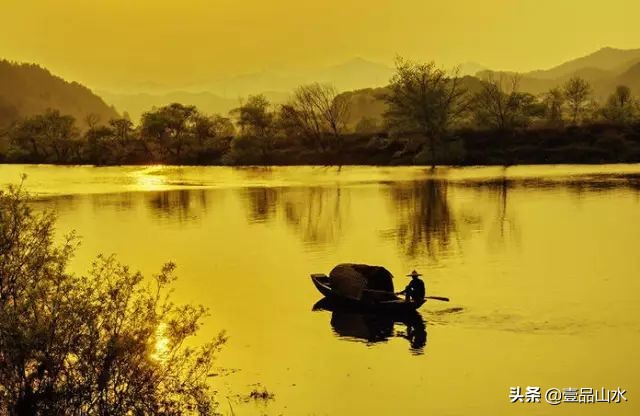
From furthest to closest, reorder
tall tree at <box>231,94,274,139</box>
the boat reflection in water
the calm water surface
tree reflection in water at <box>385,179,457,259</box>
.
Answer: tall tree at <box>231,94,274,139</box>
tree reflection in water at <box>385,179,457,259</box>
the boat reflection in water
the calm water surface

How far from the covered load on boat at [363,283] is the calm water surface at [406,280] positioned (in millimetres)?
1077

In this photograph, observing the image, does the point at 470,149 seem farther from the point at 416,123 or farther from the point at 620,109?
the point at 620,109

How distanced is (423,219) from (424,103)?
8833 centimetres

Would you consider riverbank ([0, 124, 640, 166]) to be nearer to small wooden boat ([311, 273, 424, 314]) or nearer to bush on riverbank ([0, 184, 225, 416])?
small wooden boat ([311, 273, 424, 314])

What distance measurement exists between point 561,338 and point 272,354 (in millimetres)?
11411

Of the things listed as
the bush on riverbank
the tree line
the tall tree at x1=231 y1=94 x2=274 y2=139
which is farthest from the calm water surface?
the tall tree at x1=231 y1=94 x2=274 y2=139

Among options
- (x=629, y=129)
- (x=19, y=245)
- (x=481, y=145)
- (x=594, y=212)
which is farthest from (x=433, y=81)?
(x=19, y=245)

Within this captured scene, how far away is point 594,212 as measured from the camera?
2813 inches

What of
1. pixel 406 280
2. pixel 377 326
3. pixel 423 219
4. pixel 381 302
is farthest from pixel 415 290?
pixel 423 219

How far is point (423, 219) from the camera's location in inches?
2813

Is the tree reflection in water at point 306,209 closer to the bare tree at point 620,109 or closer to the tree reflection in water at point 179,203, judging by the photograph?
the tree reflection in water at point 179,203

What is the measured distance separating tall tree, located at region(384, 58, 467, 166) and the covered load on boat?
396 ft

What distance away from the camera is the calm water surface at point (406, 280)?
25953 millimetres

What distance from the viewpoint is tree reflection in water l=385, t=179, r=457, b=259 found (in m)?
55.6
